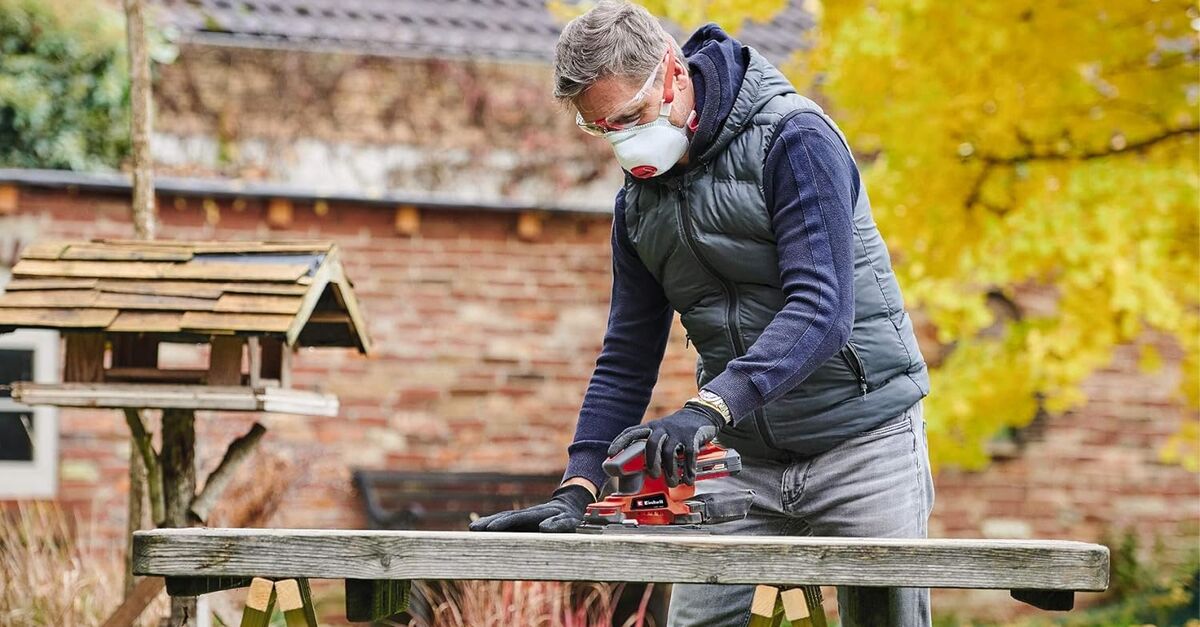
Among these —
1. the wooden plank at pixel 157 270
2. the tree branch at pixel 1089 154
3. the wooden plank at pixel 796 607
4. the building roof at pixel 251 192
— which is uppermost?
the building roof at pixel 251 192

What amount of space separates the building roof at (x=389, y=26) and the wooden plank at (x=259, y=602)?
23.2ft

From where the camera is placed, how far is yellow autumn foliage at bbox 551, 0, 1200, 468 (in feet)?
16.4

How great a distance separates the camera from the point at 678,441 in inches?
90.9

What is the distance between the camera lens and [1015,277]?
5422mm

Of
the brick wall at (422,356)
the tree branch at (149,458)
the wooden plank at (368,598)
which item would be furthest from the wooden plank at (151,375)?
the brick wall at (422,356)

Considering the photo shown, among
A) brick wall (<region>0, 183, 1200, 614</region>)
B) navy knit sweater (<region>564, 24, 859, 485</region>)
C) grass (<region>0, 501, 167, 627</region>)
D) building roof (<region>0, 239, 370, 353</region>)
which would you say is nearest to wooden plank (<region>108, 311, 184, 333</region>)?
building roof (<region>0, 239, 370, 353</region>)

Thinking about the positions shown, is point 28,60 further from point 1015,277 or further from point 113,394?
point 1015,277

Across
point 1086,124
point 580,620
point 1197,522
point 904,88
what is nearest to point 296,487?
point 580,620

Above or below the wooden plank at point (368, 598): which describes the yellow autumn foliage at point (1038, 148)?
above

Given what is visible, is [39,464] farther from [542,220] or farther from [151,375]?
[151,375]

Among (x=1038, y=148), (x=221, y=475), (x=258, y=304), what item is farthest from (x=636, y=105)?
(x=1038, y=148)

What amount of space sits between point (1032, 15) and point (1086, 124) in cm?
53

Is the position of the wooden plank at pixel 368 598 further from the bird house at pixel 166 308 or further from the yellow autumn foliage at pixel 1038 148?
the yellow autumn foliage at pixel 1038 148

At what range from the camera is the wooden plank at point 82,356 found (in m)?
3.78
